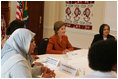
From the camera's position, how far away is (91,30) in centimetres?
524

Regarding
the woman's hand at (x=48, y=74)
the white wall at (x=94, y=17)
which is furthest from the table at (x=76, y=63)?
the white wall at (x=94, y=17)

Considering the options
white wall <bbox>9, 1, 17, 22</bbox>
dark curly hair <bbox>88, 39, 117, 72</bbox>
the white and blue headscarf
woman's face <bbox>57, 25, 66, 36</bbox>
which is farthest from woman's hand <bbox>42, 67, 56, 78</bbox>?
white wall <bbox>9, 1, 17, 22</bbox>

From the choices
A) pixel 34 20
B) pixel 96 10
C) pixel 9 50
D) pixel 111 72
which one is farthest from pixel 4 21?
pixel 111 72

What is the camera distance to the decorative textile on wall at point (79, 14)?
5.22 m

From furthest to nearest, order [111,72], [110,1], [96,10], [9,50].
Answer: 1. [96,10]
2. [110,1]
3. [9,50]
4. [111,72]

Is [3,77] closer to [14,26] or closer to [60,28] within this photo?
[14,26]

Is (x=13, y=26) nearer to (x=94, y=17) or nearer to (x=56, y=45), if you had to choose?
(x=56, y=45)

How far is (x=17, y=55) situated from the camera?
1.64 metres

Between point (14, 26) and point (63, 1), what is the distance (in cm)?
316

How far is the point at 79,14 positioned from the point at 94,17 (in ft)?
1.54

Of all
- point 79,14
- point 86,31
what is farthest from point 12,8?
point 86,31

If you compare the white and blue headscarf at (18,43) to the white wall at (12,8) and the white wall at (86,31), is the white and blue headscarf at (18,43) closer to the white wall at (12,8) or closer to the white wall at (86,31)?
the white wall at (86,31)

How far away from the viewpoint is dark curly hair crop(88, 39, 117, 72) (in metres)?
1.08

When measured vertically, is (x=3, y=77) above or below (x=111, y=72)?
below
